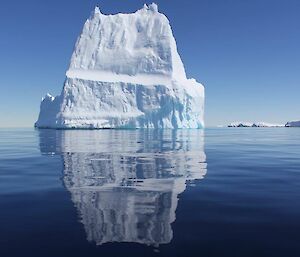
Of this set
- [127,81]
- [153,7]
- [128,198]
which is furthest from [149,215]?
[153,7]

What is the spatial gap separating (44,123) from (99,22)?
2980 cm

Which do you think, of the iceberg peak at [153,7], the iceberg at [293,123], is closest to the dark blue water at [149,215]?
the iceberg peak at [153,7]

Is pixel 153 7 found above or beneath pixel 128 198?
above

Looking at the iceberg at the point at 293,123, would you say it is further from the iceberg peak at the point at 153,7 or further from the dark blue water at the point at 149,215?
the dark blue water at the point at 149,215

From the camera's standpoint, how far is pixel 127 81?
239ft

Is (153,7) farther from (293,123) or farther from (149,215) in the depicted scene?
(293,123)

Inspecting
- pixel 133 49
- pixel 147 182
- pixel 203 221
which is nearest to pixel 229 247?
pixel 203 221

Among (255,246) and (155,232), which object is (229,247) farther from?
(155,232)

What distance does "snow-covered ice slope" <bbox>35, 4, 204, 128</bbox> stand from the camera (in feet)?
230

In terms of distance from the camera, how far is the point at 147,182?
30.0ft

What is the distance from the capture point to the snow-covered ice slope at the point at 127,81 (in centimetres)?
7012

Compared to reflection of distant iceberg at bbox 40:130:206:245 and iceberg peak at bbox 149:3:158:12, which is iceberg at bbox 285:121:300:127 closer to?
iceberg peak at bbox 149:3:158:12

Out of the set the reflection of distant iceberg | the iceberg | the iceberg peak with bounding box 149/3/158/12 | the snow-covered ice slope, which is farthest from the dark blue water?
the iceberg

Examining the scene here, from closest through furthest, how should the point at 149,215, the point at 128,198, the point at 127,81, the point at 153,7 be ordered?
the point at 149,215 < the point at 128,198 < the point at 127,81 < the point at 153,7
